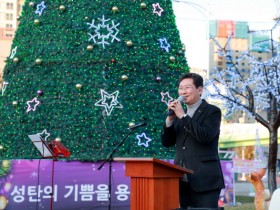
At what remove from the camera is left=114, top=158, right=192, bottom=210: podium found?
3594mm

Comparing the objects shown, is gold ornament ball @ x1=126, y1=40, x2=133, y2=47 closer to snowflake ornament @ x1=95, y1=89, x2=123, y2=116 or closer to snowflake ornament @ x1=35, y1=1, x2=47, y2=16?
snowflake ornament @ x1=95, y1=89, x2=123, y2=116

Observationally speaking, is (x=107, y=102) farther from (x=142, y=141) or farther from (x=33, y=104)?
(x=33, y=104)

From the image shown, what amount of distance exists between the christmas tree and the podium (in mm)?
6361

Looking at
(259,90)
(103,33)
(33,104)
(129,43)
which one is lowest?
(33,104)

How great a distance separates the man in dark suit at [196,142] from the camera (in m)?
3.90

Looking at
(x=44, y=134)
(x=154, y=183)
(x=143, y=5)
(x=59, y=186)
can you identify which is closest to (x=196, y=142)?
(x=154, y=183)

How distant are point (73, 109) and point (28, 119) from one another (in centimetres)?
94

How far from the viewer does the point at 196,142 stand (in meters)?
4.02

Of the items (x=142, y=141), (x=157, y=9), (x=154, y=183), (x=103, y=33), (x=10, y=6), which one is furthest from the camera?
(x=10, y=6)

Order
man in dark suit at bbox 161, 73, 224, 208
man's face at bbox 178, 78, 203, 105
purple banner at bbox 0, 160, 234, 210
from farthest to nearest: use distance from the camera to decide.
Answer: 1. purple banner at bbox 0, 160, 234, 210
2. man's face at bbox 178, 78, 203, 105
3. man in dark suit at bbox 161, 73, 224, 208

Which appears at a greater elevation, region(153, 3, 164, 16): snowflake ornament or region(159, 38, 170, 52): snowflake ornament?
region(153, 3, 164, 16): snowflake ornament

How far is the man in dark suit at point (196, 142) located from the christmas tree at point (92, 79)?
239 inches

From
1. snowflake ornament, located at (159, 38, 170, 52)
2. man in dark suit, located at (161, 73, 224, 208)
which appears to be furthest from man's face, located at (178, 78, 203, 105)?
snowflake ornament, located at (159, 38, 170, 52)

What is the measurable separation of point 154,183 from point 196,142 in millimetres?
585
